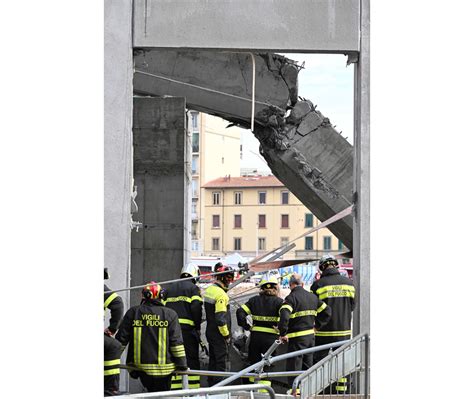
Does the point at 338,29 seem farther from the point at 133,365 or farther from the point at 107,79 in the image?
the point at 133,365

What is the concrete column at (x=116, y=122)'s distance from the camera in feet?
30.8

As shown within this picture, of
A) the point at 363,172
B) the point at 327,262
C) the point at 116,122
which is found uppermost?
the point at 116,122

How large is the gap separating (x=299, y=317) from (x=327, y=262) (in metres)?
0.74

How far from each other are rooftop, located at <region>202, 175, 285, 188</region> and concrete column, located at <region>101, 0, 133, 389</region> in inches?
3006

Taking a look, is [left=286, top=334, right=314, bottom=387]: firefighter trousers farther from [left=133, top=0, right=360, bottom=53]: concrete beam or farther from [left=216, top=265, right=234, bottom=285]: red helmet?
[left=133, top=0, right=360, bottom=53]: concrete beam

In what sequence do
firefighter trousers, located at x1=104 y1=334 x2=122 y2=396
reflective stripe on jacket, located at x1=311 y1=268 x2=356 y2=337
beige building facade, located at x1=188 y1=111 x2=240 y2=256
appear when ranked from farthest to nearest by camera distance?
beige building facade, located at x1=188 y1=111 x2=240 y2=256, reflective stripe on jacket, located at x1=311 y1=268 x2=356 y2=337, firefighter trousers, located at x1=104 y1=334 x2=122 y2=396

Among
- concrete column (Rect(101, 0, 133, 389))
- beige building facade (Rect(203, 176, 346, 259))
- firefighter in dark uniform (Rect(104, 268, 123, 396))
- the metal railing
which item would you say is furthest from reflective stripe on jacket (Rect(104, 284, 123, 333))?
beige building facade (Rect(203, 176, 346, 259))

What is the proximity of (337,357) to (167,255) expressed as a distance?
7177 millimetres

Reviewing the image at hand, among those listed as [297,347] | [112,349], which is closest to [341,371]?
[112,349]

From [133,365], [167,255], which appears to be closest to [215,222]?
[167,255]

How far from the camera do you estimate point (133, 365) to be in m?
9.59

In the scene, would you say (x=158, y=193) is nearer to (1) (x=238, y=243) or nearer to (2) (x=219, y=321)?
(2) (x=219, y=321)

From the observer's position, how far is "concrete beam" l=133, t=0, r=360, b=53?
30.6 feet

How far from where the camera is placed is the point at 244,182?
86.8 m
